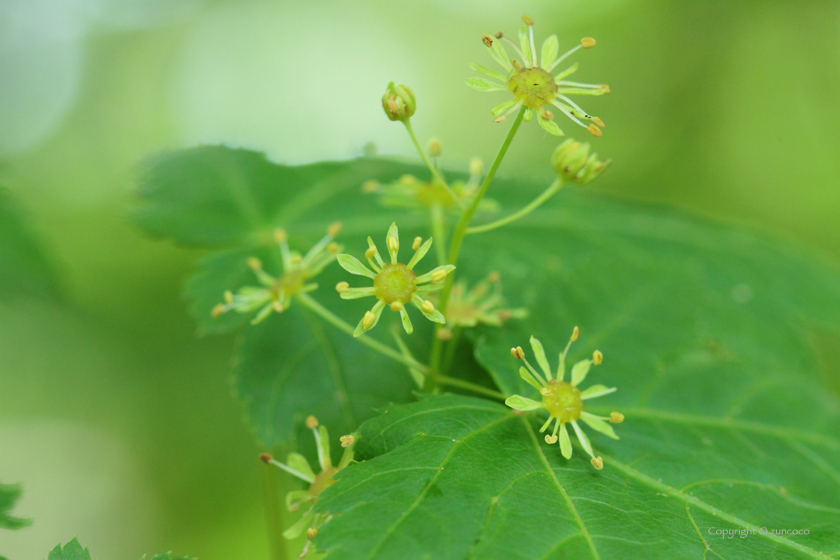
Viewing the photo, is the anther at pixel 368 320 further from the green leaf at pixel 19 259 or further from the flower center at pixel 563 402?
the green leaf at pixel 19 259

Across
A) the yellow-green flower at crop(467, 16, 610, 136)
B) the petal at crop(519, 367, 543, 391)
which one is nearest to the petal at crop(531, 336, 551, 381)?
the petal at crop(519, 367, 543, 391)

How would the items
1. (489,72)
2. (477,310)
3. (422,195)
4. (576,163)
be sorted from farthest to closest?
(422,195) → (477,310) → (576,163) → (489,72)

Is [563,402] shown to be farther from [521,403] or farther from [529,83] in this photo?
[529,83]

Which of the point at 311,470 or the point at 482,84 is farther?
the point at 311,470

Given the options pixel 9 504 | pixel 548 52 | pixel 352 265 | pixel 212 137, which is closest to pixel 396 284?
pixel 352 265

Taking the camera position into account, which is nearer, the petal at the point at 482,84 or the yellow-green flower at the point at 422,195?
the petal at the point at 482,84

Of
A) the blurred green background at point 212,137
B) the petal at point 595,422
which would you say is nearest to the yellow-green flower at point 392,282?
the petal at point 595,422

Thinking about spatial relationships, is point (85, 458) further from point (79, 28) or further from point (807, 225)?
point (807, 225)

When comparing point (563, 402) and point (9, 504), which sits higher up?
point (9, 504)

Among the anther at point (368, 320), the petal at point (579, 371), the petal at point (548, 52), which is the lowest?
the petal at point (579, 371)
